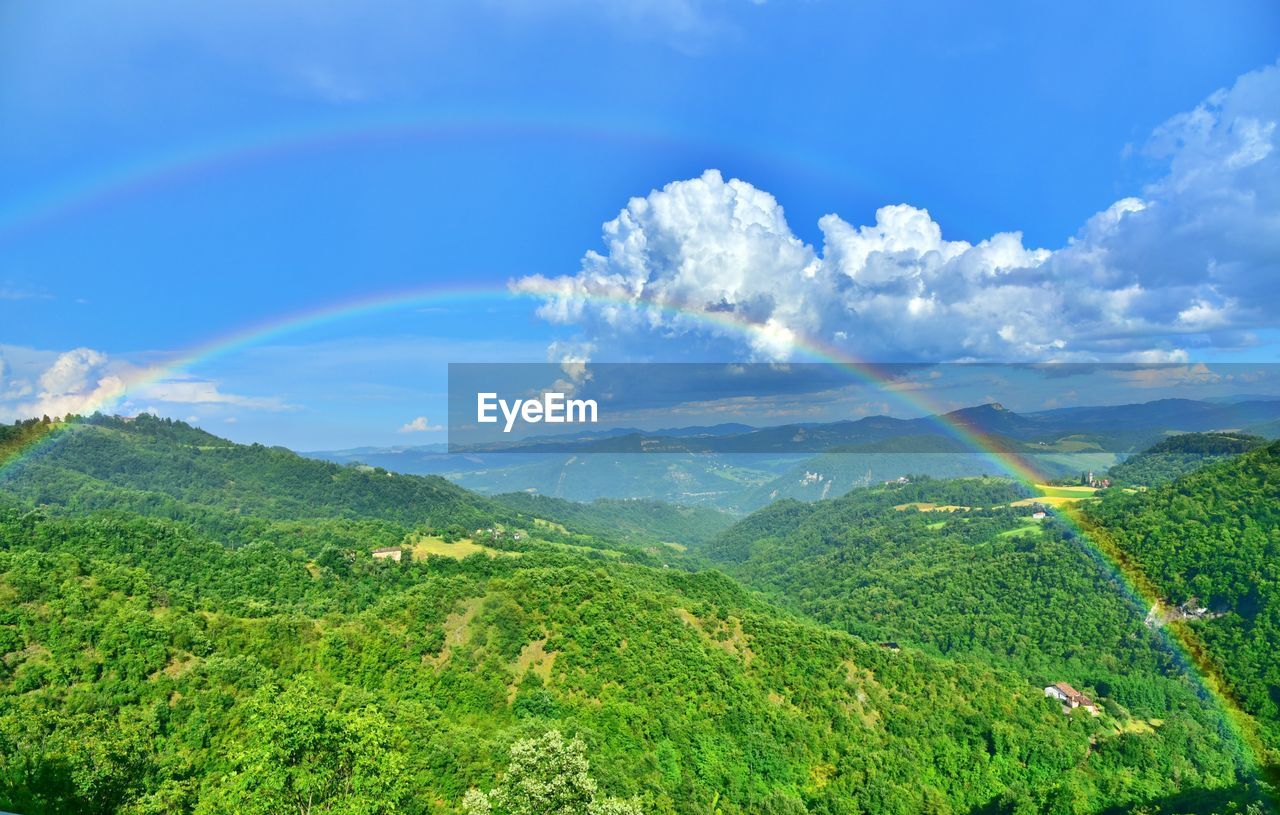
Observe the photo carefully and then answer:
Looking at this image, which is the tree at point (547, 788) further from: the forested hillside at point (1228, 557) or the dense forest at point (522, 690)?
the forested hillside at point (1228, 557)

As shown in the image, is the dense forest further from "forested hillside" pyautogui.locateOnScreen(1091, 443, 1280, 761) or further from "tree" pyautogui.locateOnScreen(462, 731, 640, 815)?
"forested hillside" pyautogui.locateOnScreen(1091, 443, 1280, 761)

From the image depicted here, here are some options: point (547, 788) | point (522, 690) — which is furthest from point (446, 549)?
point (547, 788)

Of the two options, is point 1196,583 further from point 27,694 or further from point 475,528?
point 475,528

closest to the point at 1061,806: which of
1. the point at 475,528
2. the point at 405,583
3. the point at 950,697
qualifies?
the point at 950,697

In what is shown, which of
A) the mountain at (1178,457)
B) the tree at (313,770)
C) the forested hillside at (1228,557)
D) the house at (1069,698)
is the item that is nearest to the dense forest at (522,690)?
the tree at (313,770)

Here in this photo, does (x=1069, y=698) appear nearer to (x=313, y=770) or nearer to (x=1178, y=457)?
(x=313, y=770)

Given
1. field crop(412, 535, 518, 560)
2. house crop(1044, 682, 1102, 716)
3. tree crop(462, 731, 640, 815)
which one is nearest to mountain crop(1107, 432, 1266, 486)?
house crop(1044, 682, 1102, 716)
